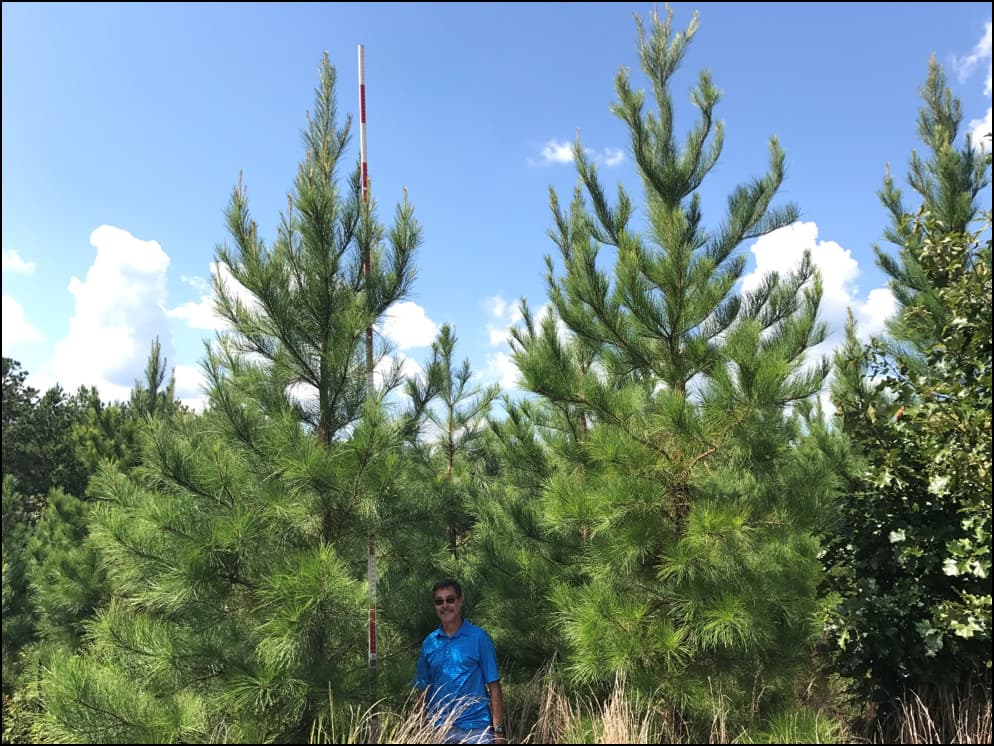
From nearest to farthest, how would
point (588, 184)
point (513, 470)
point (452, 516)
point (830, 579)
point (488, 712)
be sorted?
point (488, 712), point (830, 579), point (588, 184), point (452, 516), point (513, 470)

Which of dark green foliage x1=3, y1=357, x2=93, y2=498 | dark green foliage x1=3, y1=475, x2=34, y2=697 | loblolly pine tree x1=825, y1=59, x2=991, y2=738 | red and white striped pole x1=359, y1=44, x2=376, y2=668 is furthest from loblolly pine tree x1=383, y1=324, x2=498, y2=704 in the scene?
dark green foliage x1=3, y1=357, x2=93, y2=498

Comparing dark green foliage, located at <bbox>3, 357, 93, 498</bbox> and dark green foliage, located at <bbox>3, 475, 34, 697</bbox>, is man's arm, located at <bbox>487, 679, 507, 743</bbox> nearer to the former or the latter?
dark green foliage, located at <bbox>3, 475, 34, 697</bbox>

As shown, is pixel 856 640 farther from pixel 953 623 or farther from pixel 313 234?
pixel 313 234

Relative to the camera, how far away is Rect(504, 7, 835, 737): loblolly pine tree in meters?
3.58

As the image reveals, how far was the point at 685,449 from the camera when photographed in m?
3.84

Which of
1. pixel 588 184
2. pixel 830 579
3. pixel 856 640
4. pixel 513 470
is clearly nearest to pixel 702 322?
pixel 588 184

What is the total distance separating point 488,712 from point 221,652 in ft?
4.79

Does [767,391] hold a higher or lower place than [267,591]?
higher

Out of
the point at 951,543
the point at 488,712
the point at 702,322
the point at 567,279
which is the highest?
the point at 567,279

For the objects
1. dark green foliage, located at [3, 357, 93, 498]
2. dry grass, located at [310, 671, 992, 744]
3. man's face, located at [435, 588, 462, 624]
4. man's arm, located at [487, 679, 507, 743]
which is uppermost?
dark green foliage, located at [3, 357, 93, 498]

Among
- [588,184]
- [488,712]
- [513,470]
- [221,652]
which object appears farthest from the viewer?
[513,470]

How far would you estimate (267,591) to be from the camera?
10.9ft

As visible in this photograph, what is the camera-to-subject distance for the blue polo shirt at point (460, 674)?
308cm

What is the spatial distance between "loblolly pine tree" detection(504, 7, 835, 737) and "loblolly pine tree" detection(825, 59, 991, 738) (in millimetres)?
397
